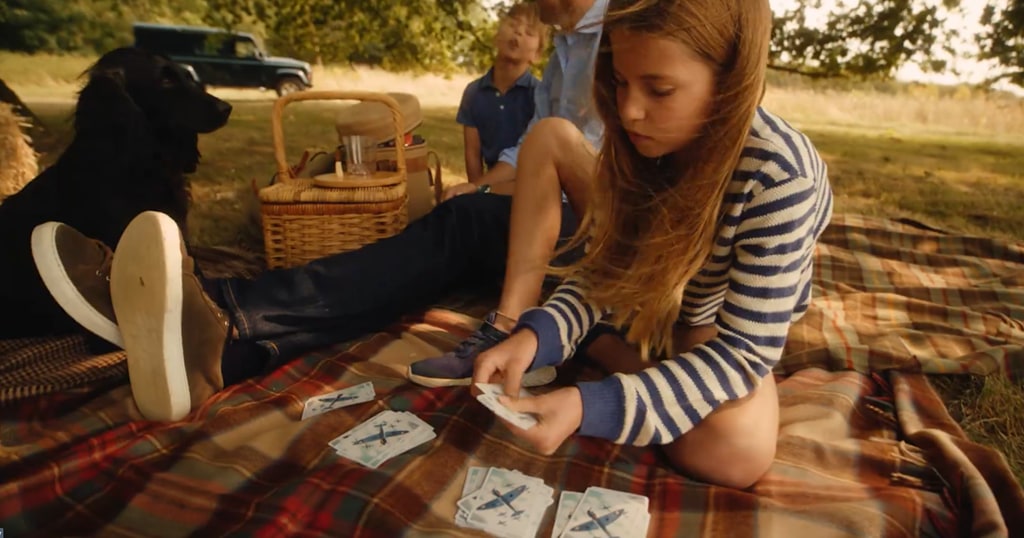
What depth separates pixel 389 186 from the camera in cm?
206

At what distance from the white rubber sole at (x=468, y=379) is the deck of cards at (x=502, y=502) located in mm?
282

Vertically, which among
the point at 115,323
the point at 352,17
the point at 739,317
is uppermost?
the point at 352,17

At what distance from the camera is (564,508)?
101cm

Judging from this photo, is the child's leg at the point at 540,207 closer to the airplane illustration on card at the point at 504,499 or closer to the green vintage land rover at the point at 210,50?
the airplane illustration on card at the point at 504,499

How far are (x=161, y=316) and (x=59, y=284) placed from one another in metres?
0.24

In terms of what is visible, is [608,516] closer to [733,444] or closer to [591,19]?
[733,444]

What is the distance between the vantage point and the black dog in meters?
1.51

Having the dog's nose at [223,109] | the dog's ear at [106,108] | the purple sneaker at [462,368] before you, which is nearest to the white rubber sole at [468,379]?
the purple sneaker at [462,368]

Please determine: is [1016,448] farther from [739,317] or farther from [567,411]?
[567,411]

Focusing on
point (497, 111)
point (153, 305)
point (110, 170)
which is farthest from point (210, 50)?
point (153, 305)

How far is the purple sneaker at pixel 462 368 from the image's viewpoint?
136 cm

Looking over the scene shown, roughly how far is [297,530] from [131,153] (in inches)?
51.3

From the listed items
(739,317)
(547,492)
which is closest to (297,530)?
(547,492)

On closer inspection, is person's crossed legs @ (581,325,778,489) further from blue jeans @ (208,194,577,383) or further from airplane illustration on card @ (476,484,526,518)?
blue jeans @ (208,194,577,383)
